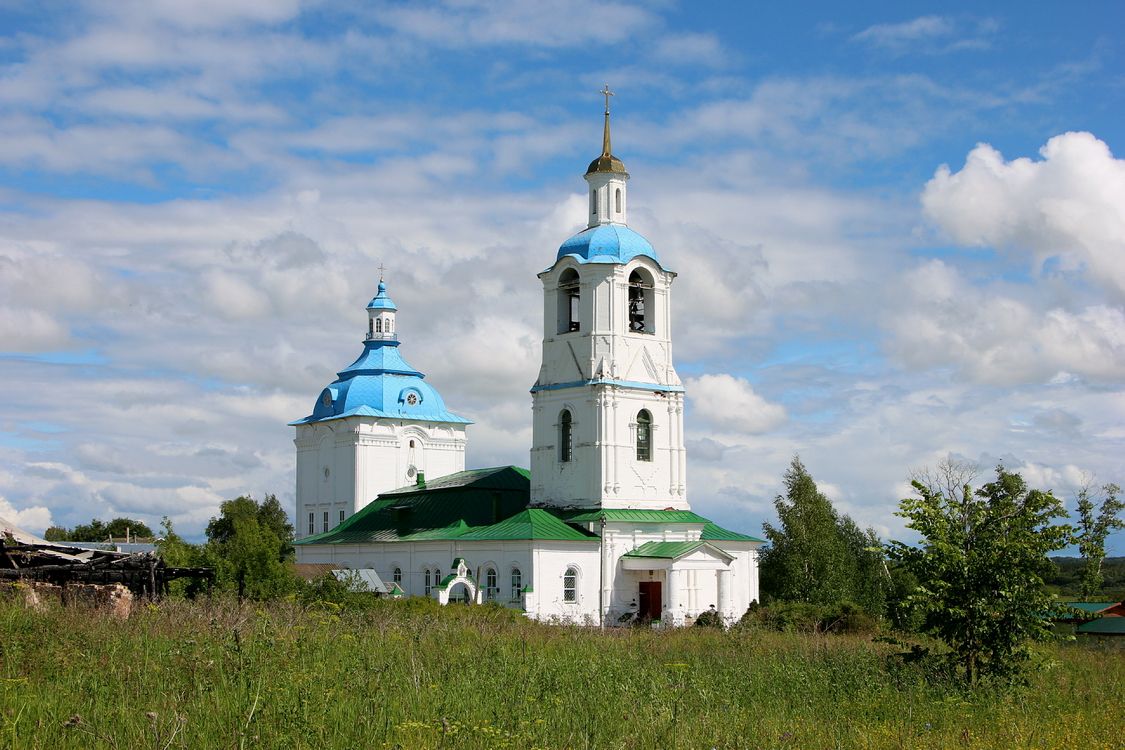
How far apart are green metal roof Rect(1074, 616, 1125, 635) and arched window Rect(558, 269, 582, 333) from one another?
1877 cm

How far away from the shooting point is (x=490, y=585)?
39375mm

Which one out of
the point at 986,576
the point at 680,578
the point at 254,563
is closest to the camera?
the point at 986,576

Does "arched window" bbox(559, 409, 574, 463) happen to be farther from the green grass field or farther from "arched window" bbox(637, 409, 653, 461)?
the green grass field

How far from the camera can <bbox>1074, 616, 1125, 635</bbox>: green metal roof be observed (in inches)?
1176

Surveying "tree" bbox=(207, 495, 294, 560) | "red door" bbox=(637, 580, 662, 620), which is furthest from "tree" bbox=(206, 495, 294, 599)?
"tree" bbox=(207, 495, 294, 560)

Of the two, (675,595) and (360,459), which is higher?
(360,459)

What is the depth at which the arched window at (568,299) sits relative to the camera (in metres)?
42.8

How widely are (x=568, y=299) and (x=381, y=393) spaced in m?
15.9

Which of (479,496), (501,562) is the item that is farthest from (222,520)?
(501,562)

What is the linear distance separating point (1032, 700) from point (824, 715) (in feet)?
10.6

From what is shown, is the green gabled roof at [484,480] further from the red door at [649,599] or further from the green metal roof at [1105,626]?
the green metal roof at [1105,626]

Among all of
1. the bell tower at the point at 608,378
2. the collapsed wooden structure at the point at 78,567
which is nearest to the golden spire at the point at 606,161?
the bell tower at the point at 608,378

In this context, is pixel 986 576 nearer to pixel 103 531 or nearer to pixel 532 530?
pixel 532 530

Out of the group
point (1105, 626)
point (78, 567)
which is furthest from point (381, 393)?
point (78, 567)
